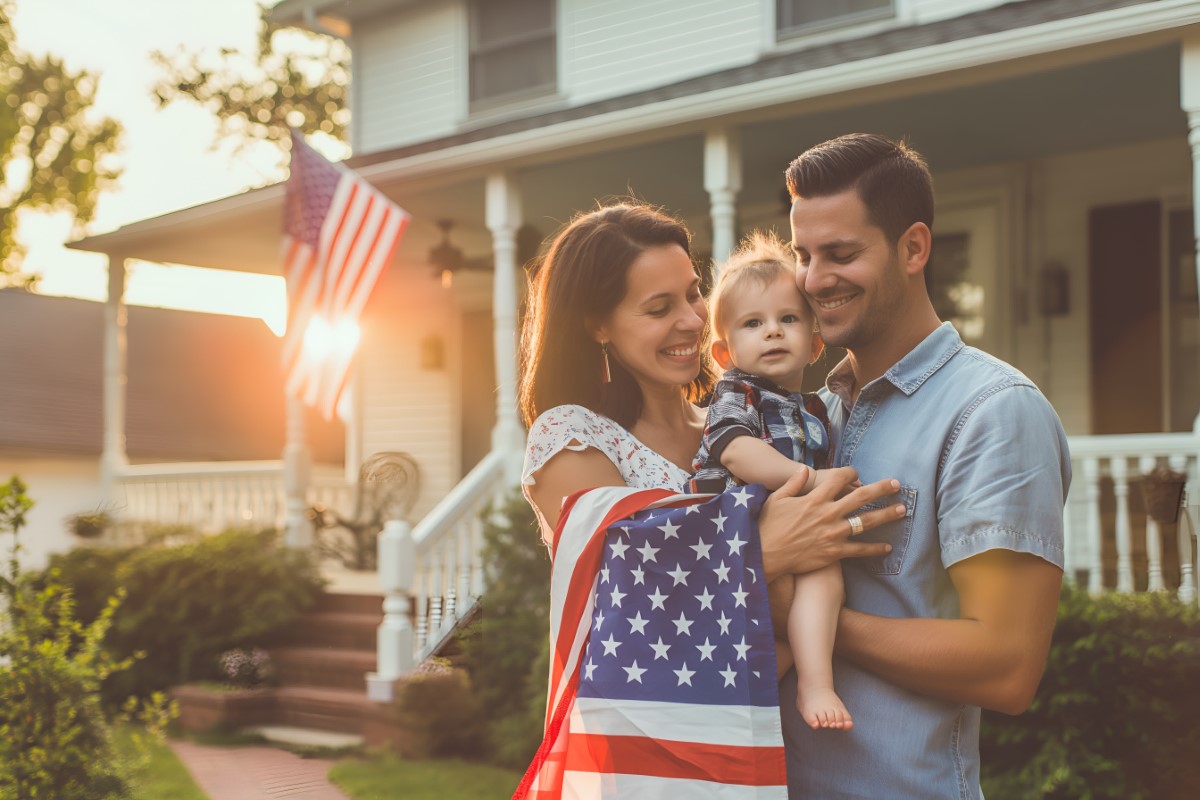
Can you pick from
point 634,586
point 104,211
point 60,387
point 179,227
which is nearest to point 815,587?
point 634,586

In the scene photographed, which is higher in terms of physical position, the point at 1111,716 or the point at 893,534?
the point at 893,534

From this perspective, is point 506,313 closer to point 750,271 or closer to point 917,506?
point 750,271

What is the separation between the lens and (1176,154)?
27.7ft

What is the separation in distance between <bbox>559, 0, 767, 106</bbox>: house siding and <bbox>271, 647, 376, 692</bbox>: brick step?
5.50m

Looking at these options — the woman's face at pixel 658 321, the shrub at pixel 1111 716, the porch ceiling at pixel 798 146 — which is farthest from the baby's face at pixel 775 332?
the shrub at pixel 1111 716

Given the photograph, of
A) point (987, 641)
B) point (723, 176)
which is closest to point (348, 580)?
point (723, 176)

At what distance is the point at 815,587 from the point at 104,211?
102ft

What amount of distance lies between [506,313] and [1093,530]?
4423mm

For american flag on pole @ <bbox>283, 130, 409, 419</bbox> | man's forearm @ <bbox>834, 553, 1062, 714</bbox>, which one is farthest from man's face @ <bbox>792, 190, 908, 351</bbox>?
american flag on pole @ <bbox>283, 130, 409, 419</bbox>

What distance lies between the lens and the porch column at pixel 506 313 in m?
8.82

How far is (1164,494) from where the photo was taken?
639 cm

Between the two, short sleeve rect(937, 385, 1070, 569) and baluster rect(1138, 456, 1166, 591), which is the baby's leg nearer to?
short sleeve rect(937, 385, 1070, 569)

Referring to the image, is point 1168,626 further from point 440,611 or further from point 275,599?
point 275,599

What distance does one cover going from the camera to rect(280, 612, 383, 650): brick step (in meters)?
9.01
